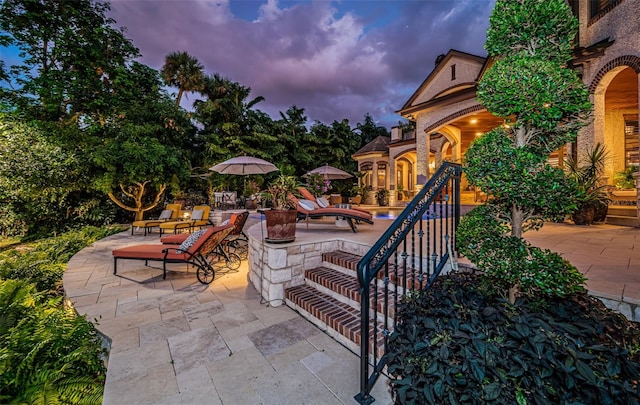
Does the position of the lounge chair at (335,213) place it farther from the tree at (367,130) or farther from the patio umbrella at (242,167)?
the tree at (367,130)

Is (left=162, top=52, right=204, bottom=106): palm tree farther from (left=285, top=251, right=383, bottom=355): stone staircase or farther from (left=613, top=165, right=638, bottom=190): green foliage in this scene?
(left=613, top=165, right=638, bottom=190): green foliage

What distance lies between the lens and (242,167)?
8.73m

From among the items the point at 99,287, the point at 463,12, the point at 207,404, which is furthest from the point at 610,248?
the point at 463,12

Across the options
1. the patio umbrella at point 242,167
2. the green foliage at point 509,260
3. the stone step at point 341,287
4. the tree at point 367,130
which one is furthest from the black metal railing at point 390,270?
the tree at point 367,130

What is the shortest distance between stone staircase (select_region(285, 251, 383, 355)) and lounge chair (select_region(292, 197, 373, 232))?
5.23 ft

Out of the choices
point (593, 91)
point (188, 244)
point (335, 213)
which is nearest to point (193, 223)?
point (188, 244)

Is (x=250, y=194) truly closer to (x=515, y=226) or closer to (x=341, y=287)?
(x=341, y=287)

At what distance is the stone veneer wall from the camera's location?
12.1ft

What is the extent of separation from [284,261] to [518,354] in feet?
8.97

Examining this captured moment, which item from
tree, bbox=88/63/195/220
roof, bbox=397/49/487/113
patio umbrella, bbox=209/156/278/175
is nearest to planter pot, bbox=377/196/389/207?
roof, bbox=397/49/487/113

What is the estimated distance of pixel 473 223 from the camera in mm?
2242

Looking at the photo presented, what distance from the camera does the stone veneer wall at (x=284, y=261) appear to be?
3676mm

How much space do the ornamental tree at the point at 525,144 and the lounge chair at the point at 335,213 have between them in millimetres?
3483

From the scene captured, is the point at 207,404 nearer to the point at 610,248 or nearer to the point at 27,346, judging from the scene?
the point at 27,346
